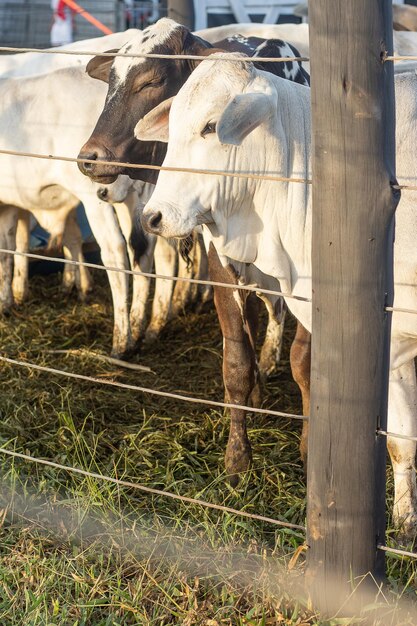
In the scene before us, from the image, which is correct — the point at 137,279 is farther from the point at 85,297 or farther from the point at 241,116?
the point at 241,116

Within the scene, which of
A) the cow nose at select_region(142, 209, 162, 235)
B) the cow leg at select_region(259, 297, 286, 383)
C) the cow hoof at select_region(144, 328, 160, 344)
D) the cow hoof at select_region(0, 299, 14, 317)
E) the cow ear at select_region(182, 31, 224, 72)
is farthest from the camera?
the cow hoof at select_region(0, 299, 14, 317)

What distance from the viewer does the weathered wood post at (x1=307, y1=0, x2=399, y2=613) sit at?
199 centimetres

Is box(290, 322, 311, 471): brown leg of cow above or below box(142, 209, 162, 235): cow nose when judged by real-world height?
below

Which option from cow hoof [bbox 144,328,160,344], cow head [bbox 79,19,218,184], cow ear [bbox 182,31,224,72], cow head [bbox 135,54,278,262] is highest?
cow ear [bbox 182,31,224,72]

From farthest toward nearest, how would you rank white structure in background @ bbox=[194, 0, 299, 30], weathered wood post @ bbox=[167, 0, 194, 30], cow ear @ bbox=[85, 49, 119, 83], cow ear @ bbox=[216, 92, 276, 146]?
1. white structure in background @ bbox=[194, 0, 299, 30]
2. weathered wood post @ bbox=[167, 0, 194, 30]
3. cow ear @ bbox=[85, 49, 119, 83]
4. cow ear @ bbox=[216, 92, 276, 146]

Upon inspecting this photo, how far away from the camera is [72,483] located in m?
3.40

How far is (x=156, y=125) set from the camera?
305 cm

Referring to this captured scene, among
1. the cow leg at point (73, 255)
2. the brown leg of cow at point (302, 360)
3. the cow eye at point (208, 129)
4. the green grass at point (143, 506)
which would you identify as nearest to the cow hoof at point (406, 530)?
the green grass at point (143, 506)

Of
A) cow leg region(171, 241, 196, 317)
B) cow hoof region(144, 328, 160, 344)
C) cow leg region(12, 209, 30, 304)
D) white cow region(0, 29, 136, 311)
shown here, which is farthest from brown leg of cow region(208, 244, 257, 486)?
cow leg region(12, 209, 30, 304)

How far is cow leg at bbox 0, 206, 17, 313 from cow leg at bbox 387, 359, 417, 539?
343 centimetres

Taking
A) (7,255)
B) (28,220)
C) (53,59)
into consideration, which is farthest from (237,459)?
(53,59)

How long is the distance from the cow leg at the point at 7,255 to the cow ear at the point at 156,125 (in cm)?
309

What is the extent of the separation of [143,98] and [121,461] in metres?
1.45

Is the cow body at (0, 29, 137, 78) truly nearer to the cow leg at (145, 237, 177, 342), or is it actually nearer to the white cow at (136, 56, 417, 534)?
the cow leg at (145, 237, 177, 342)
